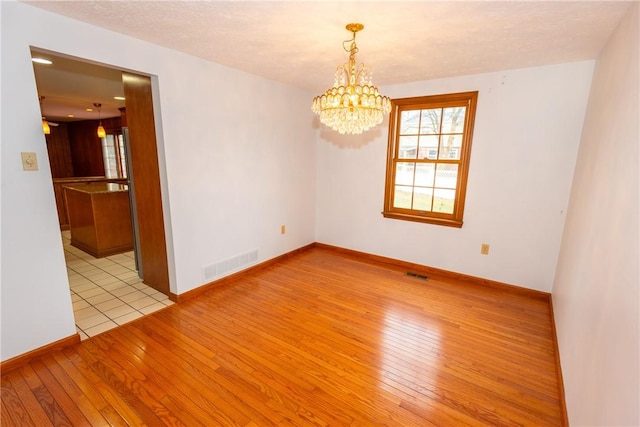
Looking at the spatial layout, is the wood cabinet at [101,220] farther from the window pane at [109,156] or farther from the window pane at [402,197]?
the window pane at [109,156]

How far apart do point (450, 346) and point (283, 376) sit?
1324mm

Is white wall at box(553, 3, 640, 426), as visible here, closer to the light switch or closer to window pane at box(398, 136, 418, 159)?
window pane at box(398, 136, 418, 159)

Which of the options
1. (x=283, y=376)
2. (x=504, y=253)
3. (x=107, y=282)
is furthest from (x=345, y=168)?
(x=107, y=282)

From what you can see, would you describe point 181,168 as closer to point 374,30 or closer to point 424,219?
point 374,30

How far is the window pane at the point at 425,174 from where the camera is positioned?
3.66m

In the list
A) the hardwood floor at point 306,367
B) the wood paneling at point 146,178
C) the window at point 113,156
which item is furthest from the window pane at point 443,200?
the window at point 113,156

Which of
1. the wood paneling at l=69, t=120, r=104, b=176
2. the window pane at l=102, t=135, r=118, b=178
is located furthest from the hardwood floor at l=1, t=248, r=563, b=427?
the wood paneling at l=69, t=120, r=104, b=176

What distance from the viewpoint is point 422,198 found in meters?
3.78

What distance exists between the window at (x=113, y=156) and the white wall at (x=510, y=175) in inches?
270

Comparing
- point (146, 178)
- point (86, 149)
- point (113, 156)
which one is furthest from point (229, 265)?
point (86, 149)

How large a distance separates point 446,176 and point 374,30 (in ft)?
6.69

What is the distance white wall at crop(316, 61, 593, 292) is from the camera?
9.43 feet

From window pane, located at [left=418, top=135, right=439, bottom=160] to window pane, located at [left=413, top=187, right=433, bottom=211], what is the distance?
405 millimetres

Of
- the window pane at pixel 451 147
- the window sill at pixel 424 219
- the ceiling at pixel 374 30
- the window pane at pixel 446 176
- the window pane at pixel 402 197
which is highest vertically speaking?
the ceiling at pixel 374 30
